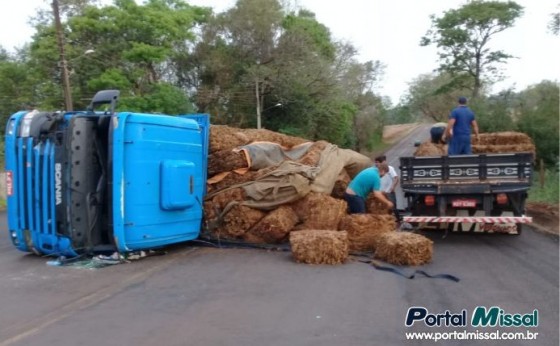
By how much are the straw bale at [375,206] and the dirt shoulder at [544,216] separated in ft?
12.5

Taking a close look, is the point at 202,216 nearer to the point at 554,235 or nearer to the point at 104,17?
the point at 554,235

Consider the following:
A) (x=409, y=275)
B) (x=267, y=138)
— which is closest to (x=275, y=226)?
(x=267, y=138)

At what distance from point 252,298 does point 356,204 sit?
440 cm

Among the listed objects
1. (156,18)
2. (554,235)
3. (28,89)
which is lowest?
(554,235)

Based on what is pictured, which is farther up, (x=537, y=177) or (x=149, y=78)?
(x=149, y=78)

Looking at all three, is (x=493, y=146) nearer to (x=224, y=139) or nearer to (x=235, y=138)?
(x=235, y=138)

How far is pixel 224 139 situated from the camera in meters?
10.4

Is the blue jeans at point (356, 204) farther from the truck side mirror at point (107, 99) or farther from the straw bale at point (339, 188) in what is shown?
the truck side mirror at point (107, 99)

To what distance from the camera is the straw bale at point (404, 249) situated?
800cm

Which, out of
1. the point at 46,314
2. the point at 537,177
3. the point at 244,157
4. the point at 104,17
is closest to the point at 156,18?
the point at 104,17

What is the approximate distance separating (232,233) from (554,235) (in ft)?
21.2

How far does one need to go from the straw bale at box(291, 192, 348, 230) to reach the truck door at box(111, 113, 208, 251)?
1866mm

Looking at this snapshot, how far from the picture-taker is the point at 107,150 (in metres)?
8.34

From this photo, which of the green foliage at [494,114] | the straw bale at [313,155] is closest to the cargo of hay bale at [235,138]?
the straw bale at [313,155]
